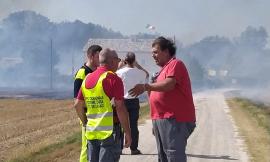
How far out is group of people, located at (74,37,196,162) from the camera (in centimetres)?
636

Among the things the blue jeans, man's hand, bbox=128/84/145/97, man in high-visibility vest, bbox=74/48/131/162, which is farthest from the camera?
the blue jeans

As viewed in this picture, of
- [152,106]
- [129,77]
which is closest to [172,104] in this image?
[152,106]

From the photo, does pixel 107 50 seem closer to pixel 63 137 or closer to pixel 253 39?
pixel 63 137

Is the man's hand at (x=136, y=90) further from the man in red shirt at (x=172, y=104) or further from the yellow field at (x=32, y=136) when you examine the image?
the yellow field at (x=32, y=136)

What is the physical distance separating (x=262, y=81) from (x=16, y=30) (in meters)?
49.8

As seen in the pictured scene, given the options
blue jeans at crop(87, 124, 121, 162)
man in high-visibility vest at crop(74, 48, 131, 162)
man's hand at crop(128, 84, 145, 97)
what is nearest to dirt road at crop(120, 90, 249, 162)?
blue jeans at crop(87, 124, 121, 162)

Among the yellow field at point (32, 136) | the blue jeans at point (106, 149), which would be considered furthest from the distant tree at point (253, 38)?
the blue jeans at point (106, 149)

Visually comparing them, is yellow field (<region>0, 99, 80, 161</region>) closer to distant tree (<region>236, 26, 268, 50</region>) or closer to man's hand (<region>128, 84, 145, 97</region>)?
man's hand (<region>128, 84, 145, 97</region>)

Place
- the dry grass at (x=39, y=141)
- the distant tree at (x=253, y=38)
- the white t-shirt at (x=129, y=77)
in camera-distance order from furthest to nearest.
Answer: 1. the distant tree at (x=253, y=38)
2. the dry grass at (x=39, y=141)
3. the white t-shirt at (x=129, y=77)

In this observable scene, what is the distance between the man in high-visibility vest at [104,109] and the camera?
6582 millimetres

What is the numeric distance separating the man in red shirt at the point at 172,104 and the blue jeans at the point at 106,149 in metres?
0.58

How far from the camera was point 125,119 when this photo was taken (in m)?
6.69

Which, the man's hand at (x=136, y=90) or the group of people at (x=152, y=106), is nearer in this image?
the man's hand at (x=136, y=90)

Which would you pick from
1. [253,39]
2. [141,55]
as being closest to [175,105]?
[141,55]
